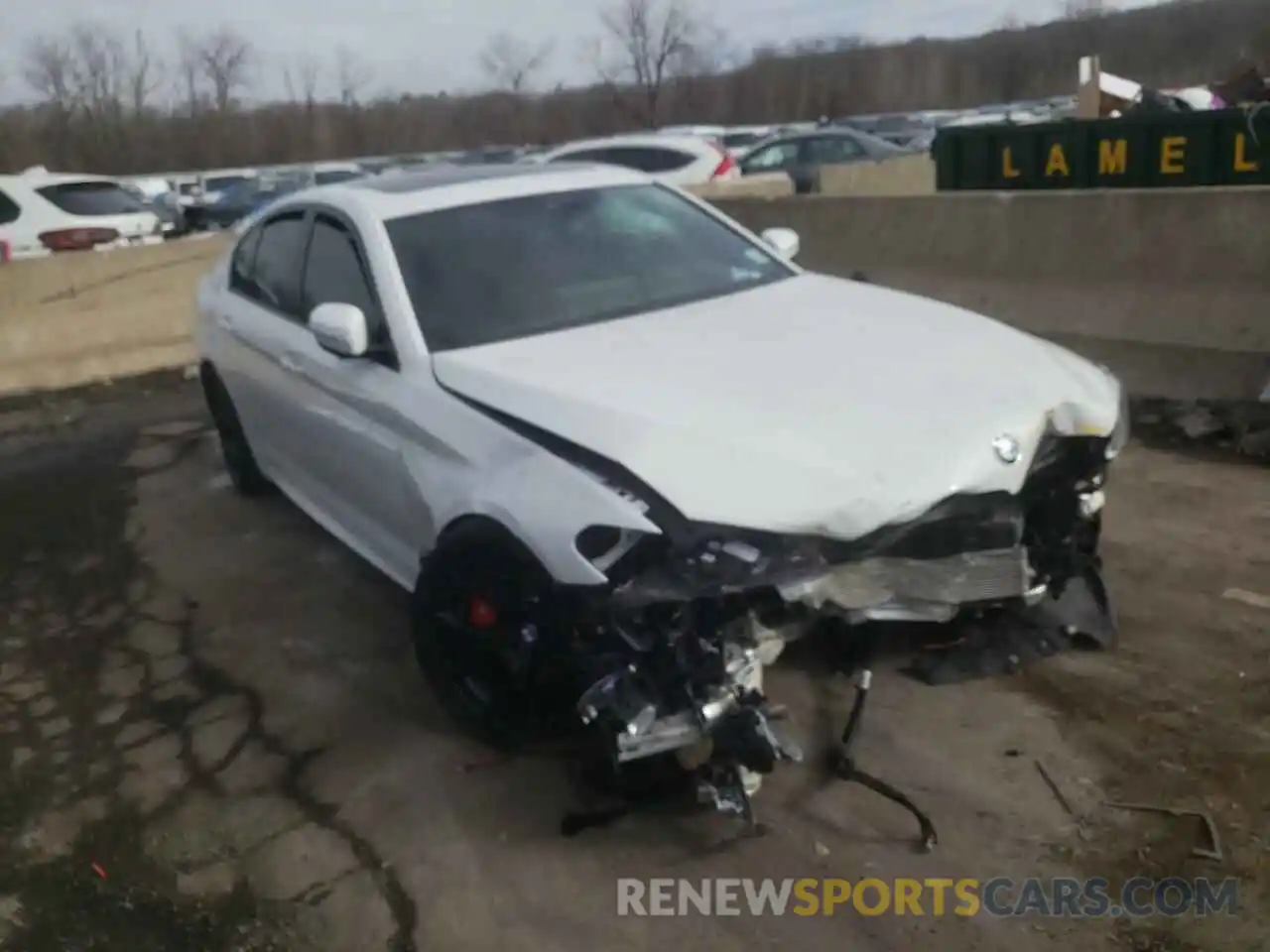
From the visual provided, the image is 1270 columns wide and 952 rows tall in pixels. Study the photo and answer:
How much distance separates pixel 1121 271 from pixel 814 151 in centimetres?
1402

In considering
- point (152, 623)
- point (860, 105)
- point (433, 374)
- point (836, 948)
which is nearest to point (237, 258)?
point (152, 623)

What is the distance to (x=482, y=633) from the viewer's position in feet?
12.2

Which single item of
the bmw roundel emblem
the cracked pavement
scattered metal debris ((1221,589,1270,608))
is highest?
the bmw roundel emblem

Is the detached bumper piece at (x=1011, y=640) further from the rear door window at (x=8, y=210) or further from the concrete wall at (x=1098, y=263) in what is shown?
the rear door window at (x=8, y=210)

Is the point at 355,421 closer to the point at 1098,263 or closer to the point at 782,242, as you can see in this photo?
the point at 782,242

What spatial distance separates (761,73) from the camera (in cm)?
6444

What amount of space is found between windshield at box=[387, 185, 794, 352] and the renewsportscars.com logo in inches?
76.1

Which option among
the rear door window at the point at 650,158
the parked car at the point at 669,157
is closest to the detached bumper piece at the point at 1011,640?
the parked car at the point at 669,157

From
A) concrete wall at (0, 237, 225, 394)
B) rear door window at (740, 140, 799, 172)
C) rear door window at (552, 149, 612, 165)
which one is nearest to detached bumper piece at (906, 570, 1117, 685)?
concrete wall at (0, 237, 225, 394)

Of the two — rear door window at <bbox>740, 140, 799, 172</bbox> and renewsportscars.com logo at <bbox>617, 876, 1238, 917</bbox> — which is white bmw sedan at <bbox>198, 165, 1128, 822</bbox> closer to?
renewsportscars.com logo at <bbox>617, 876, 1238, 917</bbox>

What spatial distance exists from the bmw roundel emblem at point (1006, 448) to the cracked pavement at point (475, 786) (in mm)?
855

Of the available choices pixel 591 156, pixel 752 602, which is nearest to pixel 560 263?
pixel 752 602

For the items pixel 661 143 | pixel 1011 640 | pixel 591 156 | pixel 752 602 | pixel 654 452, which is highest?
pixel 661 143

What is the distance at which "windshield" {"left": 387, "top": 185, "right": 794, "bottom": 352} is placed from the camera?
437cm
